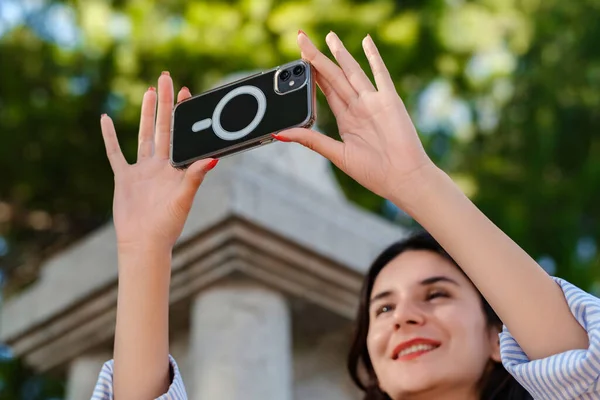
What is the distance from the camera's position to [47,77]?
5500 mm

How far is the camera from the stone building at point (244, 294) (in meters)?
2.41

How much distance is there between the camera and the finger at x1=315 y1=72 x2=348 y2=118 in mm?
1474

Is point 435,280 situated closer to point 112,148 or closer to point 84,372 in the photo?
point 112,148

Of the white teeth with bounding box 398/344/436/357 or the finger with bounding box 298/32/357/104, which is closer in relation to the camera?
the finger with bounding box 298/32/357/104

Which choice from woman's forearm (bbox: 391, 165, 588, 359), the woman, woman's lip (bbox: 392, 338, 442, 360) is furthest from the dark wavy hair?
woman's forearm (bbox: 391, 165, 588, 359)

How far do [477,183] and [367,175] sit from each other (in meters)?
3.99

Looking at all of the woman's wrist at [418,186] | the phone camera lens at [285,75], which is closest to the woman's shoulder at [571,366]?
the woman's wrist at [418,186]

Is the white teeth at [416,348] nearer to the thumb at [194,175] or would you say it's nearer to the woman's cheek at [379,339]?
the woman's cheek at [379,339]

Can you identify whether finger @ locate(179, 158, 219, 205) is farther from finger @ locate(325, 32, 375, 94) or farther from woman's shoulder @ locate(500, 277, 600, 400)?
woman's shoulder @ locate(500, 277, 600, 400)

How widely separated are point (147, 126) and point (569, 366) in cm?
96

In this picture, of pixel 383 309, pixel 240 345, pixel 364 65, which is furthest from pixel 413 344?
pixel 364 65

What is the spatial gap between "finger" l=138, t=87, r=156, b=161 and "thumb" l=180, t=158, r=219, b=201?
0.17 meters

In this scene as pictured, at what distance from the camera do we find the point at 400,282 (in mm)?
1854

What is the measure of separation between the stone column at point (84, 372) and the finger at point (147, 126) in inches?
50.9
